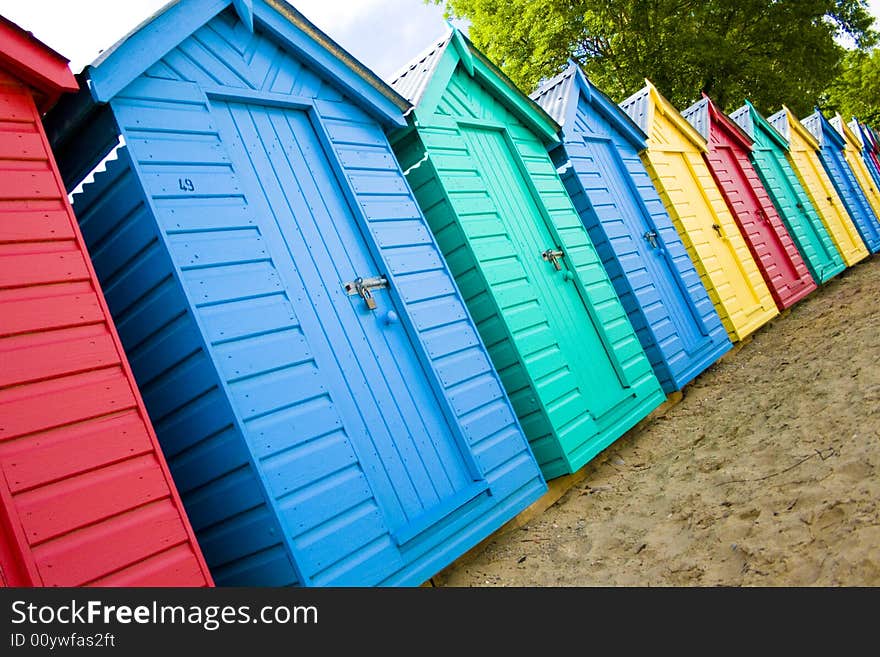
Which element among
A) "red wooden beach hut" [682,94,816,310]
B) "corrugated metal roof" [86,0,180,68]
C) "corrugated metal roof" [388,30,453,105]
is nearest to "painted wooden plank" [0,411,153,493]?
"corrugated metal roof" [86,0,180,68]

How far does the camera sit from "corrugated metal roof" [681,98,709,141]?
10.9 metres

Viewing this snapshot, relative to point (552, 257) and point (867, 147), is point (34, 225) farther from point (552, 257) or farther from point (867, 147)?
point (867, 147)

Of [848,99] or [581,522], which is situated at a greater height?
[848,99]

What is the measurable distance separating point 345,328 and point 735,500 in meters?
2.71

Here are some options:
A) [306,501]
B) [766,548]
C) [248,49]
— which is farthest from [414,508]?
[248,49]

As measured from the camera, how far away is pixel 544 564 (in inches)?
164

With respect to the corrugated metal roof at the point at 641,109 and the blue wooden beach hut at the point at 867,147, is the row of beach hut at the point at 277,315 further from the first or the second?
the blue wooden beach hut at the point at 867,147

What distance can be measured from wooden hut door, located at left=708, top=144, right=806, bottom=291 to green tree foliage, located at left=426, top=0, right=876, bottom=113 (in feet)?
31.0

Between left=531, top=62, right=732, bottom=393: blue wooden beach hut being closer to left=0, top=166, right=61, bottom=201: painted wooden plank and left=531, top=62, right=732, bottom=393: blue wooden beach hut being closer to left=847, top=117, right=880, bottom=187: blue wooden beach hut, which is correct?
left=0, top=166, right=61, bottom=201: painted wooden plank

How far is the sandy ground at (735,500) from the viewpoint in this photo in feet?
10.7

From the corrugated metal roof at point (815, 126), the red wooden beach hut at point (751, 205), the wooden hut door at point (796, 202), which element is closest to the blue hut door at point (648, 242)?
the red wooden beach hut at point (751, 205)

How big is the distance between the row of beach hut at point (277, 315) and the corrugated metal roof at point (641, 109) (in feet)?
11.2
